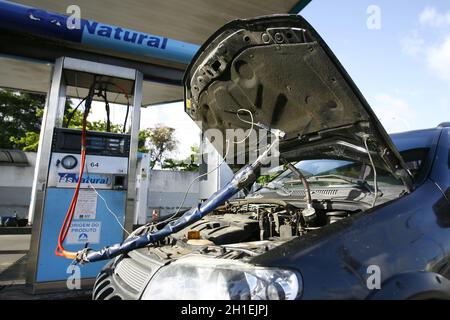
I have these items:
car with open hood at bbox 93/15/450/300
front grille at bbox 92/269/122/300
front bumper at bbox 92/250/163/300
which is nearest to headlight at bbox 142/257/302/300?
car with open hood at bbox 93/15/450/300

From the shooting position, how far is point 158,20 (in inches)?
270

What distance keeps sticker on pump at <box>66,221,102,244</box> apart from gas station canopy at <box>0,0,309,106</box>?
7.49 feet

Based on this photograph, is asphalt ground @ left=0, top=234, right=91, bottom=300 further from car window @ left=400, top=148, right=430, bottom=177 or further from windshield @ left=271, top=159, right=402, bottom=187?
car window @ left=400, top=148, right=430, bottom=177

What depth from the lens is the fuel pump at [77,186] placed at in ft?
12.7

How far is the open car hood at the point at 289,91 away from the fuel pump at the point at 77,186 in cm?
178

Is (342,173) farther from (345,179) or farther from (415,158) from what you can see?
(415,158)

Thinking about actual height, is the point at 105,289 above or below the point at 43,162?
below

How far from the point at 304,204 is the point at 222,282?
1.15 meters

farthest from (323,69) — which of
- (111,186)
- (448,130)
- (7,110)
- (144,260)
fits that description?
(7,110)

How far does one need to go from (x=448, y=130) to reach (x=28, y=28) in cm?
452

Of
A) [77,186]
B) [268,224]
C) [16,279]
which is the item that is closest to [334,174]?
[268,224]

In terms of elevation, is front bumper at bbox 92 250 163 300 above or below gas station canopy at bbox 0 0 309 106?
below

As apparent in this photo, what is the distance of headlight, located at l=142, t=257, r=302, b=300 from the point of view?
4.50ft
